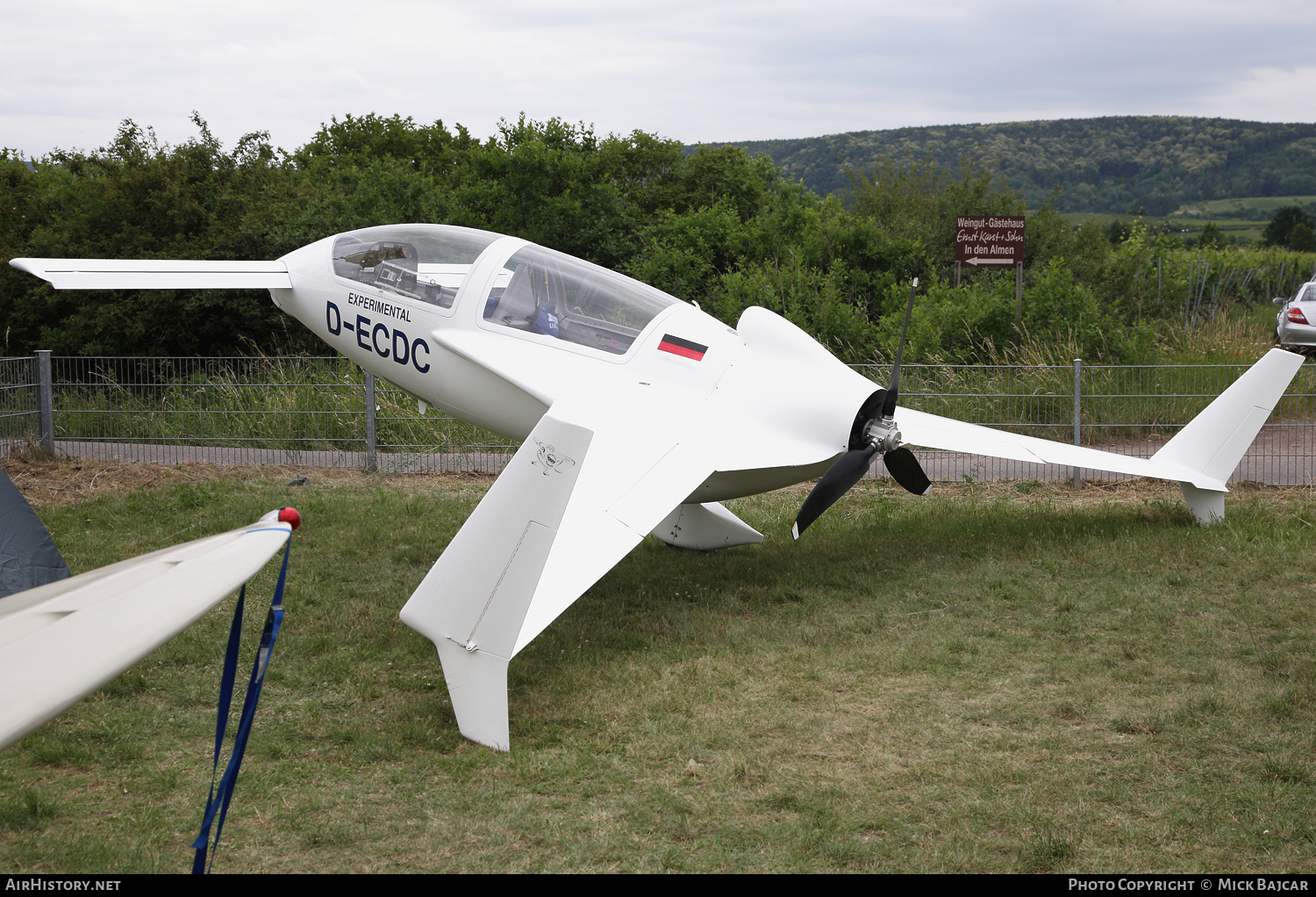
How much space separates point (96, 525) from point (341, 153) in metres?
33.8

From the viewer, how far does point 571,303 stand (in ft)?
25.9

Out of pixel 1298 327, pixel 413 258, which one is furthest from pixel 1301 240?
pixel 413 258

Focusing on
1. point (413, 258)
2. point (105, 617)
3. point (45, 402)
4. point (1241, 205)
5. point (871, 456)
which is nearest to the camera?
point (105, 617)

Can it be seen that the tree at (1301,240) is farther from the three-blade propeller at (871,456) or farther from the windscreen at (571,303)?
the windscreen at (571,303)

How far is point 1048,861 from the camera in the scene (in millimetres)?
A: 4117

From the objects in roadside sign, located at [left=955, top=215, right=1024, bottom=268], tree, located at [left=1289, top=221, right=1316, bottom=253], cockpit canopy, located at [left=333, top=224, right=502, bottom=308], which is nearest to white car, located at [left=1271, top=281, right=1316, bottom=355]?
roadside sign, located at [left=955, top=215, right=1024, bottom=268]

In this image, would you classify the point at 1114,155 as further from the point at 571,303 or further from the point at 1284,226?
the point at 571,303

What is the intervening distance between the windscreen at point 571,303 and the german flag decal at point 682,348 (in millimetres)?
240

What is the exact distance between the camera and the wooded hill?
115750 millimetres

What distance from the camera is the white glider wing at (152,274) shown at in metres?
8.35

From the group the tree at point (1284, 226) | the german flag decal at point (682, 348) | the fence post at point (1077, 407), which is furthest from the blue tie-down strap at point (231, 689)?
the tree at point (1284, 226)

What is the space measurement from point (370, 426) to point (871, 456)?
818 cm

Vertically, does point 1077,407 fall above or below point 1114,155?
below

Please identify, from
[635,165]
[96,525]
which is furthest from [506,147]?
[96,525]
